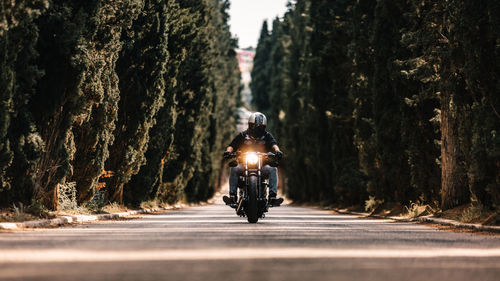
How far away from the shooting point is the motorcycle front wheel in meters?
→ 18.8

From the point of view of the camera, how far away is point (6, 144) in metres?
16.7

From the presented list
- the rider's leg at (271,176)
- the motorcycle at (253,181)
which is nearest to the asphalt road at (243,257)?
the motorcycle at (253,181)

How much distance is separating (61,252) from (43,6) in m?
8.41

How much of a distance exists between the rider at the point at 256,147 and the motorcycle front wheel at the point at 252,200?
19.6 inches

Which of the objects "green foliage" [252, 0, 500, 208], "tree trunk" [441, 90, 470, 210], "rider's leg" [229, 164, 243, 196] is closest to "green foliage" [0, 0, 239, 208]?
"rider's leg" [229, 164, 243, 196]

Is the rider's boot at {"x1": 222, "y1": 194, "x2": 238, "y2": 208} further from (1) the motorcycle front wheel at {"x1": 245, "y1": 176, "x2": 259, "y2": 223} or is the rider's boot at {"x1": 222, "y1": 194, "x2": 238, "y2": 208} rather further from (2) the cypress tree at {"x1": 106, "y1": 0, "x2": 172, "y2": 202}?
(2) the cypress tree at {"x1": 106, "y1": 0, "x2": 172, "y2": 202}

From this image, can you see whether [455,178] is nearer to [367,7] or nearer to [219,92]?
[367,7]

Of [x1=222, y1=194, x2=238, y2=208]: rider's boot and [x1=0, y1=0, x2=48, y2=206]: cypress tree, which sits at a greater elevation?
[x1=0, y1=0, x2=48, y2=206]: cypress tree

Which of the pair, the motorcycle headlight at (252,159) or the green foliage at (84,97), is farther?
the motorcycle headlight at (252,159)

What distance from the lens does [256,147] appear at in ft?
65.0

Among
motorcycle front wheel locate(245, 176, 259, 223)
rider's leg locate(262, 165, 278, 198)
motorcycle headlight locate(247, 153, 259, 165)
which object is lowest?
motorcycle front wheel locate(245, 176, 259, 223)

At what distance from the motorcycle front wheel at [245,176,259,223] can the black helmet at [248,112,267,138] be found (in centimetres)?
136

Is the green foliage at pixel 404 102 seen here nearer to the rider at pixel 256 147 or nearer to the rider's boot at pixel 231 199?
the rider at pixel 256 147

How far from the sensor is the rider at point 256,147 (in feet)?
63.8
